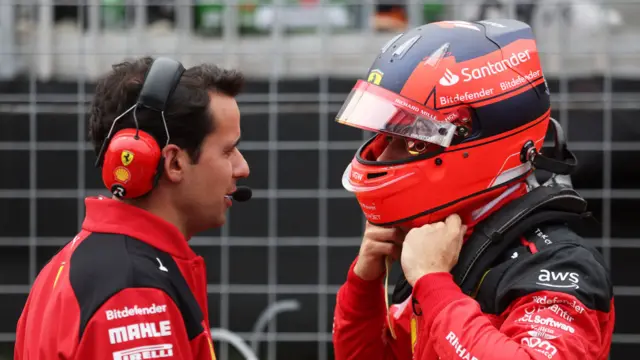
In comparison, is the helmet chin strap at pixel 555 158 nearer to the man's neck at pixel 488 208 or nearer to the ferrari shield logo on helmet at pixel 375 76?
the man's neck at pixel 488 208

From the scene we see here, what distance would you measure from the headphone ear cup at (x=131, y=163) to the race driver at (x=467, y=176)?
513 millimetres

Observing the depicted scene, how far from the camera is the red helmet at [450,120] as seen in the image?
233 cm

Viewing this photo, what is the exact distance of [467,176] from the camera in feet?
7.72

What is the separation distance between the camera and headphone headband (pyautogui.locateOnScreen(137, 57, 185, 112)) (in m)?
2.17

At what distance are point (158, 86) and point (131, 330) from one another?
0.55 m

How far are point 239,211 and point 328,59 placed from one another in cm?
90

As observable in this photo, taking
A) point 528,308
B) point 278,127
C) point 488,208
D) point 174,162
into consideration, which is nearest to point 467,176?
A: point 488,208

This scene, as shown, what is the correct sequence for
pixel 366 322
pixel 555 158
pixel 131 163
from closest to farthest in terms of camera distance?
pixel 131 163 < pixel 555 158 < pixel 366 322

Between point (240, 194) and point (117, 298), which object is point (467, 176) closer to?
point (240, 194)

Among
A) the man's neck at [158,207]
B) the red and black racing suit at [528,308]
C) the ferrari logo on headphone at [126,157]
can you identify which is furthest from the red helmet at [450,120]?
the ferrari logo on headphone at [126,157]

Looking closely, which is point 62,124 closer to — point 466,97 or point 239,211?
point 239,211

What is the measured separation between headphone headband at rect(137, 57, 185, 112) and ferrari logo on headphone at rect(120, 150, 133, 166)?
0.11 m

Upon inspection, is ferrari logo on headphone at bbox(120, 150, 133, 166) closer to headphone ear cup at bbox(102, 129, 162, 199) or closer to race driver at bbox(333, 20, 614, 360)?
headphone ear cup at bbox(102, 129, 162, 199)

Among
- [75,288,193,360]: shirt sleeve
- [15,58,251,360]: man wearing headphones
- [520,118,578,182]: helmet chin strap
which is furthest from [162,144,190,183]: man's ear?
[520,118,578,182]: helmet chin strap
